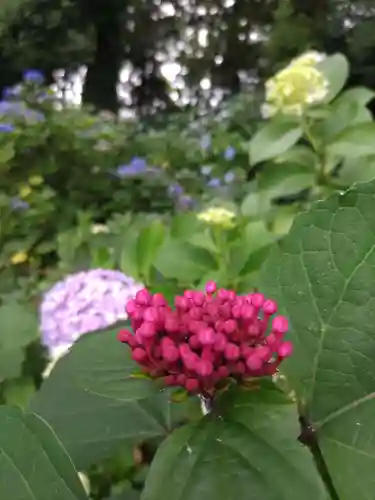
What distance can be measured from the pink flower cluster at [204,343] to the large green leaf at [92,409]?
0.11 ft

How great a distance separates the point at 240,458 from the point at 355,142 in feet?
2.34

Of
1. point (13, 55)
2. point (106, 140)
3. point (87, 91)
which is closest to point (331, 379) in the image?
point (106, 140)

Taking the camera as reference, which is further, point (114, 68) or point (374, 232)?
point (114, 68)

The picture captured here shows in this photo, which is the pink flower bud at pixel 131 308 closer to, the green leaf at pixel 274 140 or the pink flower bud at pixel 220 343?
the pink flower bud at pixel 220 343

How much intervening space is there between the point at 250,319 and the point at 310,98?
2.51ft

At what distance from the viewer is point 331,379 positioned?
316 millimetres

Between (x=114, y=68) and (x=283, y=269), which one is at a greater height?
(x=283, y=269)

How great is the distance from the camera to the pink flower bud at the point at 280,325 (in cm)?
30

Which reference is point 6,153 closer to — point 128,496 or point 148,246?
point 148,246

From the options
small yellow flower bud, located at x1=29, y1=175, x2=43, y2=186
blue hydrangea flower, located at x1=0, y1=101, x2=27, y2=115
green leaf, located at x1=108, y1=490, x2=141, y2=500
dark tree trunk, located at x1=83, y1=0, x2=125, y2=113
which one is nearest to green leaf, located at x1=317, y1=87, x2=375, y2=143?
green leaf, located at x1=108, y1=490, x2=141, y2=500

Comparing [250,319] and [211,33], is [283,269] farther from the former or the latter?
[211,33]

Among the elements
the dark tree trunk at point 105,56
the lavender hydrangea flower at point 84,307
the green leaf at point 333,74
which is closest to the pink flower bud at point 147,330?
the lavender hydrangea flower at point 84,307

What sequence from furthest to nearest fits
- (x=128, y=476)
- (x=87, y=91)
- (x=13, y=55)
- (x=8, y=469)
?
(x=87, y=91) < (x=13, y=55) < (x=128, y=476) < (x=8, y=469)

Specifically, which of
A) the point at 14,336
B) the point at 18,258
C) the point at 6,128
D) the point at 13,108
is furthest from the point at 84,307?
the point at 13,108
